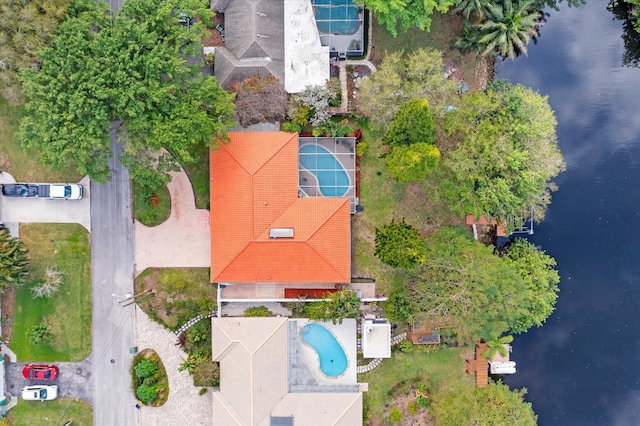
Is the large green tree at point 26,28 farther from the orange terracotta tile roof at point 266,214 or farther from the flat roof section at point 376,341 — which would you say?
the flat roof section at point 376,341

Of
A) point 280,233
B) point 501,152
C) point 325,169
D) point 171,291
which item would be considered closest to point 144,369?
point 171,291

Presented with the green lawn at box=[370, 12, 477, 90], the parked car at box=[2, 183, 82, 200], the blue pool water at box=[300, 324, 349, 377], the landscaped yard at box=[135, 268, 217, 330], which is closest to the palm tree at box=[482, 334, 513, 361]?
the blue pool water at box=[300, 324, 349, 377]

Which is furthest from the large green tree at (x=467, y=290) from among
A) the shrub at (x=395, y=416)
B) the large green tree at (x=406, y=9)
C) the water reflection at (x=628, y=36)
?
the water reflection at (x=628, y=36)

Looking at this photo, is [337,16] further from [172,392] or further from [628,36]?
[172,392]

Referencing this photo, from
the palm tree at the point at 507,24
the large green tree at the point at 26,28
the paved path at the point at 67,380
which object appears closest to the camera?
the large green tree at the point at 26,28

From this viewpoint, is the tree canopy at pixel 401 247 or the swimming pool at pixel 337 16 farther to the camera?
the swimming pool at pixel 337 16

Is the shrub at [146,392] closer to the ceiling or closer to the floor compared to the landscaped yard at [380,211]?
closer to the floor

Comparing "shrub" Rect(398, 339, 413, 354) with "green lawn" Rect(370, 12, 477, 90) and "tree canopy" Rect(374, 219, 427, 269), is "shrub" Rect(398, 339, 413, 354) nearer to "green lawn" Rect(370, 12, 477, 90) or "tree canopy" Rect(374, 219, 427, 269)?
"tree canopy" Rect(374, 219, 427, 269)
